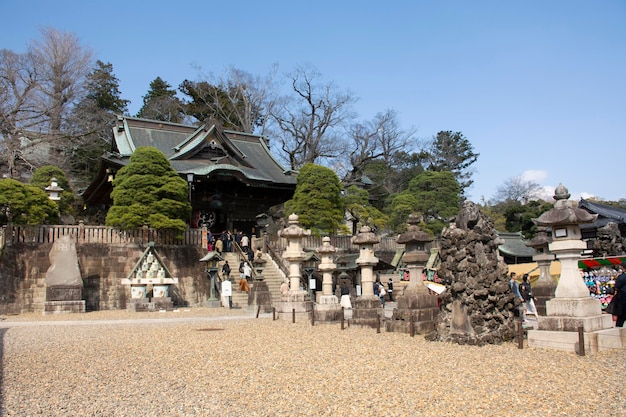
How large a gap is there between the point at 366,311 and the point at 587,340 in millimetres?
6247

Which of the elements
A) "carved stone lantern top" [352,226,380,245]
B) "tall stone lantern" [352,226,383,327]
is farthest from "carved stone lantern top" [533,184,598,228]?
"carved stone lantern top" [352,226,380,245]

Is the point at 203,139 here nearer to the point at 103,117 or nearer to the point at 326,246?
the point at 103,117

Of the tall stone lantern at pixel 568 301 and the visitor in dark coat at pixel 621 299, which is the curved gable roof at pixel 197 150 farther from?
the visitor in dark coat at pixel 621 299

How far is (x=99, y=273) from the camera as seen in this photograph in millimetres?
22797

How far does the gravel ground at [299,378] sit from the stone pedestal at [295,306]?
170 inches

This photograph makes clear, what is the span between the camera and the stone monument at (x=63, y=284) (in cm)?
2014

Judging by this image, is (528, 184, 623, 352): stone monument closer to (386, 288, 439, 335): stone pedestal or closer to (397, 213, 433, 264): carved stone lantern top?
(386, 288, 439, 335): stone pedestal

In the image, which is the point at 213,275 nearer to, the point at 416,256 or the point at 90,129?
the point at 416,256

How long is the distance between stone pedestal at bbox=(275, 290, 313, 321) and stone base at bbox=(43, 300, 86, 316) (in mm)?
8832

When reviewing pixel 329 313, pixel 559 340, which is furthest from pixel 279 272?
pixel 559 340

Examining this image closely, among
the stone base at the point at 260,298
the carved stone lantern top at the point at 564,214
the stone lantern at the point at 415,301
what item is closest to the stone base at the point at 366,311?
the stone lantern at the point at 415,301

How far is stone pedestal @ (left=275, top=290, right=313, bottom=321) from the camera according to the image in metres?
16.5

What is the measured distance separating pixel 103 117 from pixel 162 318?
25959 mm

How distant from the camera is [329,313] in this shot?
15.9 m
